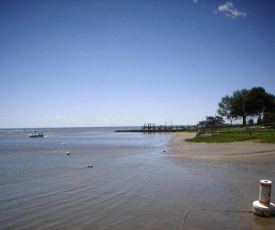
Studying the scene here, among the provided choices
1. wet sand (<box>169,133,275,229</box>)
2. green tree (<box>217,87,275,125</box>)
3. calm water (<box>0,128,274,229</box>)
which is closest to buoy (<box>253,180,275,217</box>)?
wet sand (<box>169,133,275,229</box>)

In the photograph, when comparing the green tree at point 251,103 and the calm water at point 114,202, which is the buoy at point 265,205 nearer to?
the calm water at point 114,202

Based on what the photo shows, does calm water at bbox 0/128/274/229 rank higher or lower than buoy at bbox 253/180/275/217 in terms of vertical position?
lower

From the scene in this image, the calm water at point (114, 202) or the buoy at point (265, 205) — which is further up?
the buoy at point (265, 205)

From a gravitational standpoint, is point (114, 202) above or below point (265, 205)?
below

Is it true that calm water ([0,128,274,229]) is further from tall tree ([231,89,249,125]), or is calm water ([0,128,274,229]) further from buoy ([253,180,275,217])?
tall tree ([231,89,249,125])

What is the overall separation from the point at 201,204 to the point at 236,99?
98858mm

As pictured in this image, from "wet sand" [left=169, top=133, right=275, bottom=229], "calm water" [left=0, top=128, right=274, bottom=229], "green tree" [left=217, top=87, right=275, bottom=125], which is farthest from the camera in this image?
"green tree" [left=217, top=87, right=275, bottom=125]

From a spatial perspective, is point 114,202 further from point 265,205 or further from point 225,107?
point 225,107

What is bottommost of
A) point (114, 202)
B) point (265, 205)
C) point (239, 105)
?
point (114, 202)

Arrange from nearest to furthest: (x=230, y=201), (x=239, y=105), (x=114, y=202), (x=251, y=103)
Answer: (x=230, y=201) → (x=114, y=202) → (x=251, y=103) → (x=239, y=105)

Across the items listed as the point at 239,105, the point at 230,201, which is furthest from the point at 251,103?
the point at 230,201

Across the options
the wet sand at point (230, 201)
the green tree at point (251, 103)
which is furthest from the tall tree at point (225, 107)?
the wet sand at point (230, 201)

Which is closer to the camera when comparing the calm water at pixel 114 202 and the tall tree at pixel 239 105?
the calm water at pixel 114 202

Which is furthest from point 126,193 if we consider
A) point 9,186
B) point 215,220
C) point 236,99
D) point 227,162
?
point 236,99
